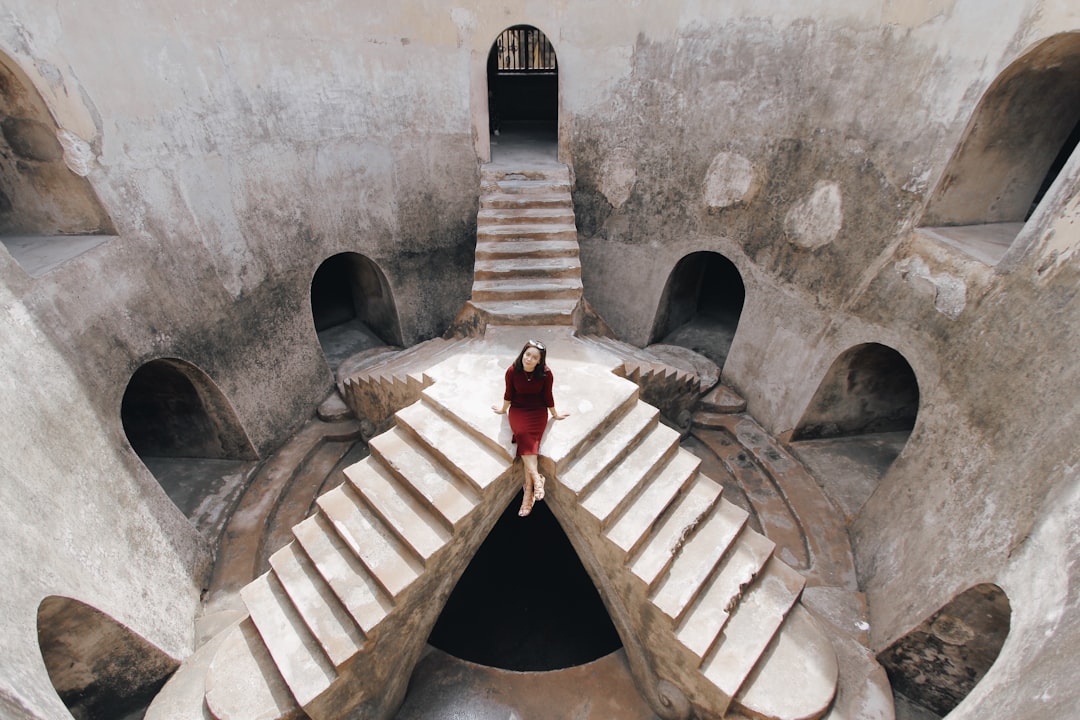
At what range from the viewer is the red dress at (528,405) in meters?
5.00

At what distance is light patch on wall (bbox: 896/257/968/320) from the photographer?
18.5ft

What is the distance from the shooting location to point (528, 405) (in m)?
5.16

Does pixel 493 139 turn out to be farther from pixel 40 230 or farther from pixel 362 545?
pixel 362 545

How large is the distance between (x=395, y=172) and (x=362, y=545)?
6100 mm

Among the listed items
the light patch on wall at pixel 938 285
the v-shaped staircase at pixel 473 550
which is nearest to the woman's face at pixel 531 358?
the v-shaped staircase at pixel 473 550

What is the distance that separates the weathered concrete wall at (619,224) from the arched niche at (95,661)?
156mm

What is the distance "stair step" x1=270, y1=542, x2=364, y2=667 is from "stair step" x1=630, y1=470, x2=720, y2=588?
2406 millimetres

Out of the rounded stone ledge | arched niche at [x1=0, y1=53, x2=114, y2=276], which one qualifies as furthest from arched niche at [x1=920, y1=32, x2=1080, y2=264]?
arched niche at [x1=0, y1=53, x2=114, y2=276]

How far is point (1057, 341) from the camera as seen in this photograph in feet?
14.9

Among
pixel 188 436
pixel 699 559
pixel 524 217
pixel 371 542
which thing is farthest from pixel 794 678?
pixel 188 436

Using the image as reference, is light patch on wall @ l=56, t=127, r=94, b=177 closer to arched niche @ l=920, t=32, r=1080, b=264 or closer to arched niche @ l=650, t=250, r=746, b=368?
arched niche @ l=650, t=250, r=746, b=368

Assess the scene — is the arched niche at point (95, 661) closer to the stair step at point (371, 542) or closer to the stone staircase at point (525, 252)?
the stair step at point (371, 542)

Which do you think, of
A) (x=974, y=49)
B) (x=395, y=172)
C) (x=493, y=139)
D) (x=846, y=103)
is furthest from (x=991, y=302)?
(x=493, y=139)

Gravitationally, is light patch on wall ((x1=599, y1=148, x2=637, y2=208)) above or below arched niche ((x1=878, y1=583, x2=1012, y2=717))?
above
